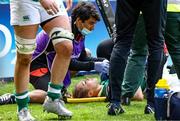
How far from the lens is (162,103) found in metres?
3.63

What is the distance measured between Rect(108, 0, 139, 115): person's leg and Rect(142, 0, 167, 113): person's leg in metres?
0.11

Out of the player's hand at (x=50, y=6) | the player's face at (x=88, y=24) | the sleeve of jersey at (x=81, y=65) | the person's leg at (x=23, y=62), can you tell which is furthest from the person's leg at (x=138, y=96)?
the player's hand at (x=50, y=6)

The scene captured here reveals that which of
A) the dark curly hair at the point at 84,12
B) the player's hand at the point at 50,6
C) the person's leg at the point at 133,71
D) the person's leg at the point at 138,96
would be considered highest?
the player's hand at the point at 50,6

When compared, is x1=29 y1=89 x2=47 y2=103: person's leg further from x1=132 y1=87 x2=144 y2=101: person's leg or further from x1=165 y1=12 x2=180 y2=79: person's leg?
x1=165 y1=12 x2=180 y2=79: person's leg

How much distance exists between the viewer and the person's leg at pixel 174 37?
4.57 meters

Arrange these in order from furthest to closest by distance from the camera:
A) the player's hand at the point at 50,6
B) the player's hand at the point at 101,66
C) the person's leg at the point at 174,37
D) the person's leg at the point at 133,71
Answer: the player's hand at the point at 101,66 < the person's leg at the point at 133,71 < the person's leg at the point at 174,37 < the player's hand at the point at 50,6

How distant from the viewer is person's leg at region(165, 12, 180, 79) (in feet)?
15.0

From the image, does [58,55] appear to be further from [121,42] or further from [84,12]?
[84,12]

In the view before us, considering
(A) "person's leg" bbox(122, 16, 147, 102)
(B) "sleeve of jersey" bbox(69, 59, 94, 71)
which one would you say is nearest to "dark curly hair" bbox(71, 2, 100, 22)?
(B) "sleeve of jersey" bbox(69, 59, 94, 71)

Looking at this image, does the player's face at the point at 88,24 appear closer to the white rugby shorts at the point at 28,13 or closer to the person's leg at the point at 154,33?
the person's leg at the point at 154,33

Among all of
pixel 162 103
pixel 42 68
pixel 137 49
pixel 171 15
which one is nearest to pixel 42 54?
pixel 42 68

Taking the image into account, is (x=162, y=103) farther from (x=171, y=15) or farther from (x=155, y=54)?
(x=171, y=15)

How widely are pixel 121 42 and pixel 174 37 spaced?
1.79 ft

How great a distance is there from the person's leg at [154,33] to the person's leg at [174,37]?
1.11 ft
